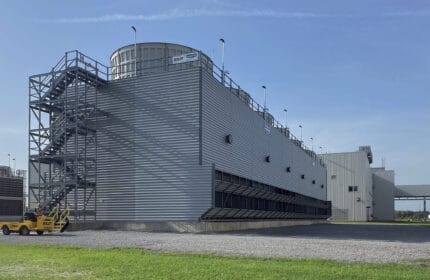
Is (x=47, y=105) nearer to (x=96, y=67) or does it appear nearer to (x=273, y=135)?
(x=96, y=67)

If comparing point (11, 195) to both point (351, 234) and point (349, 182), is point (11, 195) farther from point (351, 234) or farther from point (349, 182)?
point (349, 182)

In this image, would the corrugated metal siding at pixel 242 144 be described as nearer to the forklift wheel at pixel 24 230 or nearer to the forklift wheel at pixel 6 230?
the forklift wheel at pixel 24 230

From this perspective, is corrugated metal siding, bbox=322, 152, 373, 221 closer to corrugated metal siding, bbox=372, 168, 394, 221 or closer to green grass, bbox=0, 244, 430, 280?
corrugated metal siding, bbox=372, 168, 394, 221

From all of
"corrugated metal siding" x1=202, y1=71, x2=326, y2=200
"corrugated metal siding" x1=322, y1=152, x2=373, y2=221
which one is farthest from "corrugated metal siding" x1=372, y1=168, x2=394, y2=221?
"corrugated metal siding" x1=202, y1=71, x2=326, y2=200

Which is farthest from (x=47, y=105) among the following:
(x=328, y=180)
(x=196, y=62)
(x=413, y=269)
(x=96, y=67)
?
(x=328, y=180)

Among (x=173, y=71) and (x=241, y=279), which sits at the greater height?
(x=173, y=71)

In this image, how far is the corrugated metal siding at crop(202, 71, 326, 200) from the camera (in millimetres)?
35031

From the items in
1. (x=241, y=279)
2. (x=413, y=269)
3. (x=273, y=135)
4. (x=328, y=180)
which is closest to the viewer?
(x=241, y=279)

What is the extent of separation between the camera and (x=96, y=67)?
35.6m

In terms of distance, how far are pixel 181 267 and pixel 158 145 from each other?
2218 centimetres

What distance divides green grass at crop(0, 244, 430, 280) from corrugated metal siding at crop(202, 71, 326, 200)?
1933 cm

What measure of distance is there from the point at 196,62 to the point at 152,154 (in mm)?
7673

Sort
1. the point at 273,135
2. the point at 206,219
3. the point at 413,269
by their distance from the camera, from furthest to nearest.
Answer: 1. the point at 273,135
2. the point at 206,219
3. the point at 413,269

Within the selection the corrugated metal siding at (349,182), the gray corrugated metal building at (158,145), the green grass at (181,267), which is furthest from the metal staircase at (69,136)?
the corrugated metal siding at (349,182)
